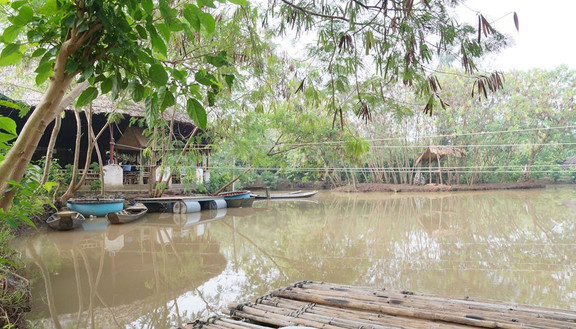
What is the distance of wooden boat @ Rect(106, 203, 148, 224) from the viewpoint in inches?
303

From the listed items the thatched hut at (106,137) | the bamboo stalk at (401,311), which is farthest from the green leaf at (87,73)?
the thatched hut at (106,137)

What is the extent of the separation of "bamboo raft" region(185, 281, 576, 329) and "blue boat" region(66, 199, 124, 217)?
272 inches

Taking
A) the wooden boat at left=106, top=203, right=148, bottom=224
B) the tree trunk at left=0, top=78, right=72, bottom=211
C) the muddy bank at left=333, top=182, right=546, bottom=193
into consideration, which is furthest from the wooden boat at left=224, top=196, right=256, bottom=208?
the tree trunk at left=0, top=78, right=72, bottom=211

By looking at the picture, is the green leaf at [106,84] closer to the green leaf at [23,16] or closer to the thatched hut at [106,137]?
the green leaf at [23,16]

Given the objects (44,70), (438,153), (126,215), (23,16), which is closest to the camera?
(23,16)

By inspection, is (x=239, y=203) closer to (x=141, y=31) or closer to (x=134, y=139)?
(x=134, y=139)

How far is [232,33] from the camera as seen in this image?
4594 mm

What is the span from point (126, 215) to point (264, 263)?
15.1 feet

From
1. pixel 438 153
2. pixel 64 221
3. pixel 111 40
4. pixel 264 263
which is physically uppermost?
pixel 438 153

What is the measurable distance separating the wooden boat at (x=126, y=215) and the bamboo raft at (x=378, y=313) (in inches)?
253

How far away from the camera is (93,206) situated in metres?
7.93

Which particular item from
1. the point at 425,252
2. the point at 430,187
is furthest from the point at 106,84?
the point at 430,187

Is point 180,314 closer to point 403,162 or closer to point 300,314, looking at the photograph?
point 300,314

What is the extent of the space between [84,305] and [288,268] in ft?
6.86
